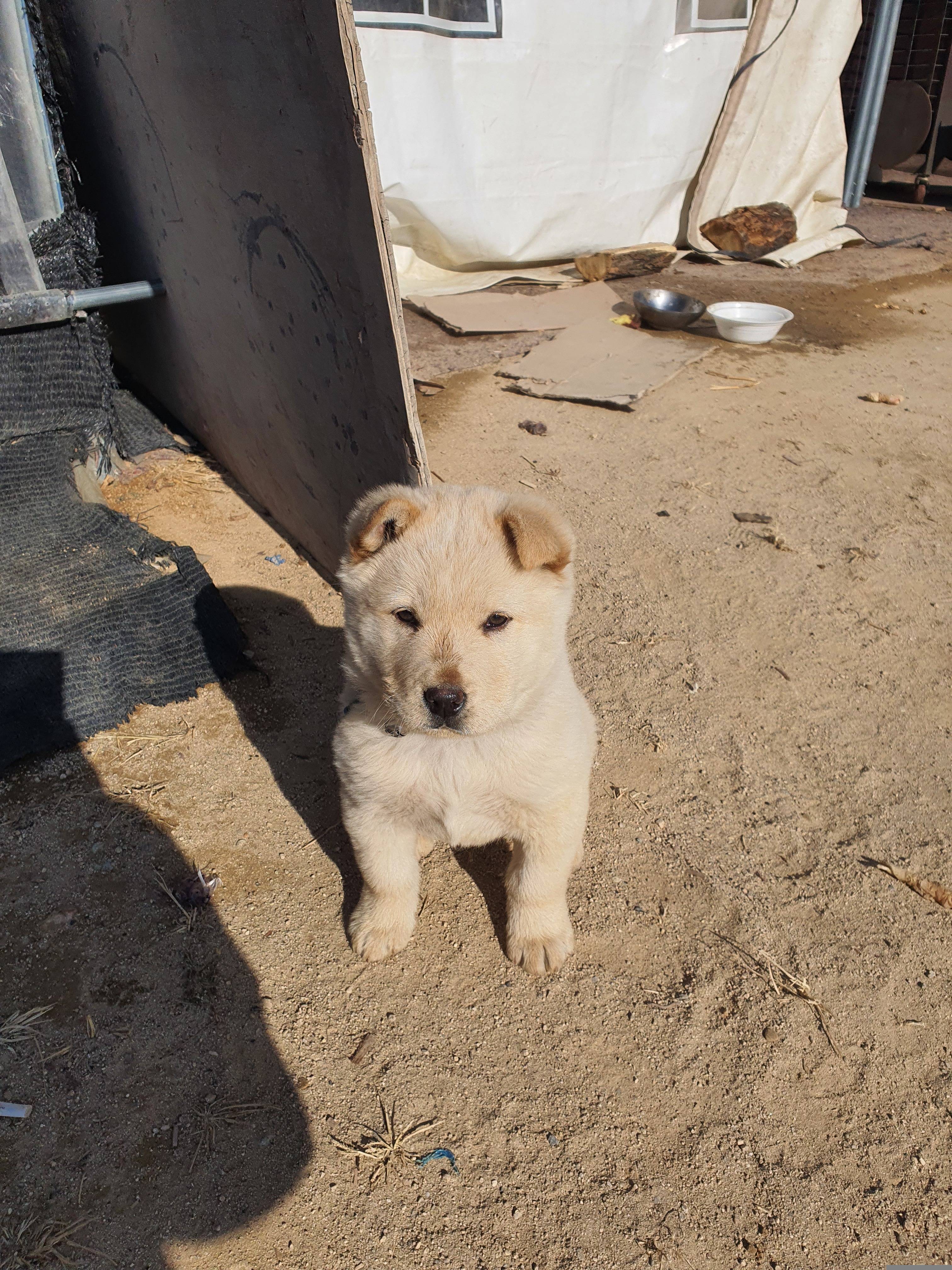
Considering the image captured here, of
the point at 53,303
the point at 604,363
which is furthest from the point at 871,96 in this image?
the point at 53,303

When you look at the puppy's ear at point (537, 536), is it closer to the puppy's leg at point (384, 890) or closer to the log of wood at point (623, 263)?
the puppy's leg at point (384, 890)

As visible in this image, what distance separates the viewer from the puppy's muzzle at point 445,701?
7.30ft

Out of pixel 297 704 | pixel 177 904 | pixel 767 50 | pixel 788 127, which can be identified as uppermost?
pixel 767 50

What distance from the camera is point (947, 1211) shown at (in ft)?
7.50

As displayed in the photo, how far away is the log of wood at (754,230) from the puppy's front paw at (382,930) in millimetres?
11161

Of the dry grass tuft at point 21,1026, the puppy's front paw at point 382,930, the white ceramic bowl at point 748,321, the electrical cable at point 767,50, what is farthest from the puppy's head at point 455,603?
the electrical cable at point 767,50

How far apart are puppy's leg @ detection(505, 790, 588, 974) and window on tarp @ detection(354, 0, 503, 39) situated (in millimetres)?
8484

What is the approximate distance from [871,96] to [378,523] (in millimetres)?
13950

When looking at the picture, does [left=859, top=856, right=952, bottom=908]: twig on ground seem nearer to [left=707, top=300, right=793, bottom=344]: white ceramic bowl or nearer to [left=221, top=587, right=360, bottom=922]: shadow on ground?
[left=221, top=587, right=360, bottom=922]: shadow on ground

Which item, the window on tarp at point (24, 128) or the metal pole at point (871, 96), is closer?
the window on tarp at point (24, 128)

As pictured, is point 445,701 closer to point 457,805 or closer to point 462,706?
point 462,706

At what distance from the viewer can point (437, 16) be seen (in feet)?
28.1

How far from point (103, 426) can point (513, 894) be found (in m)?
4.24

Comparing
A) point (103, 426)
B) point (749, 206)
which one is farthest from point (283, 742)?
point (749, 206)
